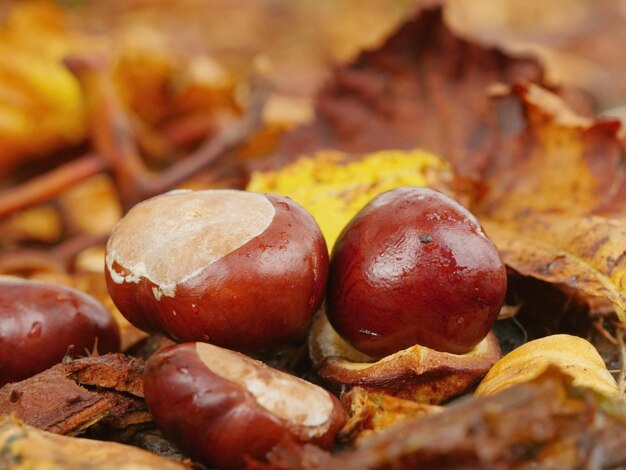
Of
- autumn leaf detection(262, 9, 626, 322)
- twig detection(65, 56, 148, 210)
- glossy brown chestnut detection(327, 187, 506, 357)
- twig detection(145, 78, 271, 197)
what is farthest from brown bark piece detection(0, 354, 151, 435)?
twig detection(145, 78, 271, 197)

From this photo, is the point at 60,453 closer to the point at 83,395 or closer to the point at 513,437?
the point at 83,395

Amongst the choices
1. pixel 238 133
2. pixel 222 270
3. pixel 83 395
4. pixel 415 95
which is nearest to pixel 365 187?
pixel 415 95

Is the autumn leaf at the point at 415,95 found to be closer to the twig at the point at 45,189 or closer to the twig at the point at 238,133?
the twig at the point at 238,133

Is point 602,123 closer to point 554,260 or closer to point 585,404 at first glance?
point 554,260

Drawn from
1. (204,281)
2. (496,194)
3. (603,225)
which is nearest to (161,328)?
(204,281)

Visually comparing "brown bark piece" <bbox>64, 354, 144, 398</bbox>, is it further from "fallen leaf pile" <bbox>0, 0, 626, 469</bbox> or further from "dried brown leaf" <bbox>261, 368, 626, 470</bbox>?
"dried brown leaf" <bbox>261, 368, 626, 470</bbox>

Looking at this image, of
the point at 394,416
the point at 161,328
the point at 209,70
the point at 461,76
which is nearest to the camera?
the point at 394,416
